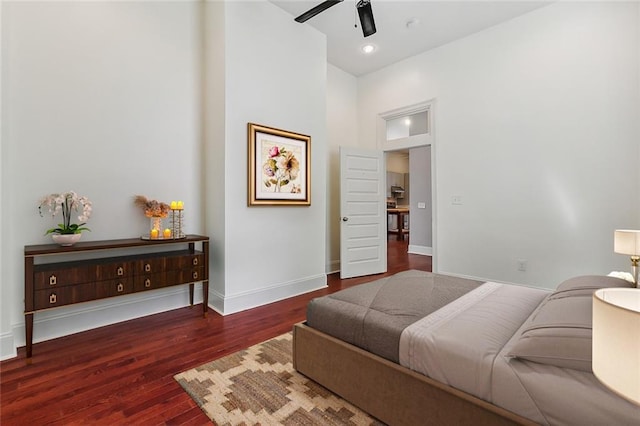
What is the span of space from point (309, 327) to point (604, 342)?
4.91 ft

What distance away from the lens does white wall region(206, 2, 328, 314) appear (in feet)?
10.2

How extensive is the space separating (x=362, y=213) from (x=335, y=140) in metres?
1.35

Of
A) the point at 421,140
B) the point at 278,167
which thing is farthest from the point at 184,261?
the point at 421,140

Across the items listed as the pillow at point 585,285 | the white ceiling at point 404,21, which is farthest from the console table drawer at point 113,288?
the white ceiling at point 404,21

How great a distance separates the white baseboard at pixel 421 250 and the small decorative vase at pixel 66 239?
6.29m

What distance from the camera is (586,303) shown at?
4.16 ft

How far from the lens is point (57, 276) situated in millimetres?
2199

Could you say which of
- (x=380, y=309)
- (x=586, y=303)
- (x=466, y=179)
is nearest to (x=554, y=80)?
(x=466, y=179)

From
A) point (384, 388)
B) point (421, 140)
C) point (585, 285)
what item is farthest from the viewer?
point (421, 140)

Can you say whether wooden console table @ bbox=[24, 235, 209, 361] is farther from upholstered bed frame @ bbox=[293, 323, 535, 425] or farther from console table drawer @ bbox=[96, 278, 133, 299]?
upholstered bed frame @ bbox=[293, 323, 535, 425]

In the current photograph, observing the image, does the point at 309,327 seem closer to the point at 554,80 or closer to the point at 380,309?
the point at 380,309

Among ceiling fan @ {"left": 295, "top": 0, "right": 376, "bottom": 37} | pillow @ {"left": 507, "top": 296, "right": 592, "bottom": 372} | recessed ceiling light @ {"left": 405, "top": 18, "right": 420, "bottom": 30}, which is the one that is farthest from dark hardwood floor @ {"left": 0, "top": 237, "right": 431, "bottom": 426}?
recessed ceiling light @ {"left": 405, "top": 18, "right": 420, "bottom": 30}

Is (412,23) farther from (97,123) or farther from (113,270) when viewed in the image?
(113,270)

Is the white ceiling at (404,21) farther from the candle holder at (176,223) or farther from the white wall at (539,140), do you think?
the candle holder at (176,223)
